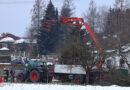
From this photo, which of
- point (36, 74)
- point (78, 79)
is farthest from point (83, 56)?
point (36, 74)

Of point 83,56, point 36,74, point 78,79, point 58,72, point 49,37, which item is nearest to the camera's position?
point 83,56

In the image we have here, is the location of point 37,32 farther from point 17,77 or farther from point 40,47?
point 17,77

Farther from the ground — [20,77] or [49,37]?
[49,37]

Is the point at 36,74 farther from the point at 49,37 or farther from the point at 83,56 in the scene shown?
the point at 49,37

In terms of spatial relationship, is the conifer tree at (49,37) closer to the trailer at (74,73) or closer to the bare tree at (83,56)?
the trailer at (74,73)

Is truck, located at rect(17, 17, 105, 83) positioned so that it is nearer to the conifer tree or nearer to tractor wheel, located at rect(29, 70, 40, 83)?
tractor wheel, located at rect(29, 70, 40, 83)

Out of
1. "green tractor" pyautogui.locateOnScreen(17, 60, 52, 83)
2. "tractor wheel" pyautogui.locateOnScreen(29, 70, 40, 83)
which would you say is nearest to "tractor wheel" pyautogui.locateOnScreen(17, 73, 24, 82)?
"green tractor" pyautogui.locateOnScreen(17, 60, 52, 83)

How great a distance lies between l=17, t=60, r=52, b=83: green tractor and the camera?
31.7m

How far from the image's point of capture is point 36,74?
31.8 metres

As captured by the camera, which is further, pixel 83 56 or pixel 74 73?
pixel 74 73

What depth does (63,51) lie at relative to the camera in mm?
35250

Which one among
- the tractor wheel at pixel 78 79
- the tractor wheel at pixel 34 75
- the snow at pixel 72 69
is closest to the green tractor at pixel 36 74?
the tractor wheel at pixel 34 75

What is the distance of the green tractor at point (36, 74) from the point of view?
1249 inches

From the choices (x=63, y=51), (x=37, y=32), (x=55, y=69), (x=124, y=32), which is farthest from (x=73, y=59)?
(x=37, y=32)
